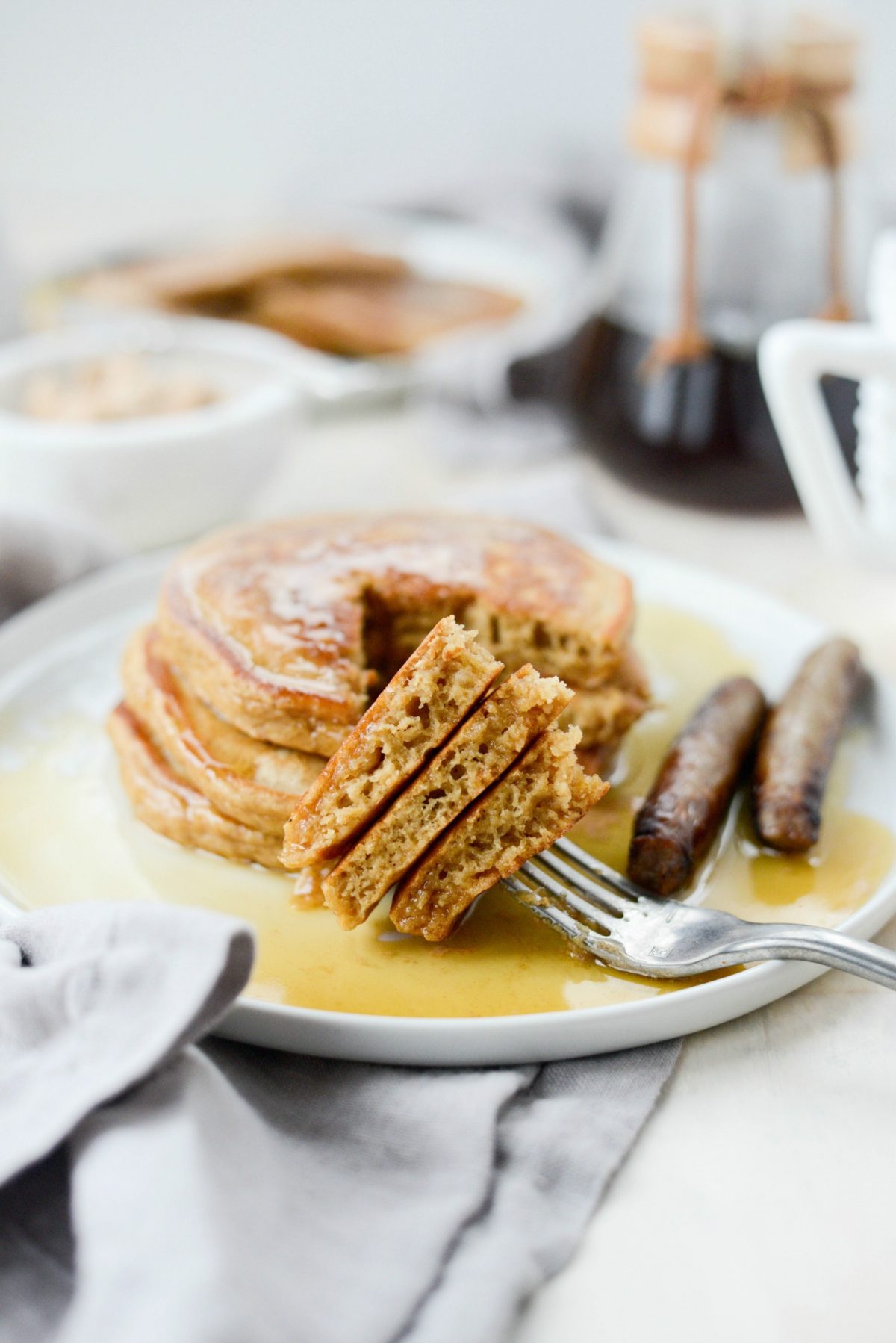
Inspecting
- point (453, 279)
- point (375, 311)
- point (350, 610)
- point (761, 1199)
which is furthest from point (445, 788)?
point (453, 279)

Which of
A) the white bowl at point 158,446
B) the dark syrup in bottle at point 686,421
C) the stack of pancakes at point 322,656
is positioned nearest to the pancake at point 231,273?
the white bowl at point 158,446

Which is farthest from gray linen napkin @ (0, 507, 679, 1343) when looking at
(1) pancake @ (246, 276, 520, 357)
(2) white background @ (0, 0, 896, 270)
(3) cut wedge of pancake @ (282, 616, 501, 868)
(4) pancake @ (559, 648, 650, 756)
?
(2) white background @ (0, 0, 896, 270)

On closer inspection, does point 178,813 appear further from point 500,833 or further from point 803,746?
point 803,746

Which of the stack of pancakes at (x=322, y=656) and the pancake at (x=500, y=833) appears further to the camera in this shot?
the stack of pancakes at (x=322, y=656)

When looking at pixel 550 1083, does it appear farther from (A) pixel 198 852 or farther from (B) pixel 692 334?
(B) pixel 692 334

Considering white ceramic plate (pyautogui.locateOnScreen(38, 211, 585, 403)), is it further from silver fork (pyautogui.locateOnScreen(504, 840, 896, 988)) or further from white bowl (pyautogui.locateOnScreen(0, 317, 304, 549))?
silver fork (pyautogui.locateOnScreen(504, 840, 896, 988))

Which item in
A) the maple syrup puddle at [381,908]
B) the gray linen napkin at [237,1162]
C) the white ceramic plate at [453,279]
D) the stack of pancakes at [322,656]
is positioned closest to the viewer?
the gray linen napkin at [237,1162]

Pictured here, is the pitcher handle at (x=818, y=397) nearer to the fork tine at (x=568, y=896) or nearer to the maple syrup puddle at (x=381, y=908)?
the maple syrup puddle at (x=381, y=908)
